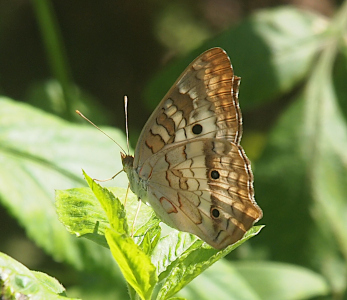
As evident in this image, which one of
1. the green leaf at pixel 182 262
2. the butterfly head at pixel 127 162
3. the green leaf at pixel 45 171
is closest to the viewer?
the green leaf at pixel 182 262

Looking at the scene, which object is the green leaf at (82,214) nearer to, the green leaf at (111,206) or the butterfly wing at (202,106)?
the green leaf at (111,206)

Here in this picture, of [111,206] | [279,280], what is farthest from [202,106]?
[279,280]

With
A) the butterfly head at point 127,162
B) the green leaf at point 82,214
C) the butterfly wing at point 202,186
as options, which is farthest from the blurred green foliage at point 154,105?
the green leaf at point 82,214

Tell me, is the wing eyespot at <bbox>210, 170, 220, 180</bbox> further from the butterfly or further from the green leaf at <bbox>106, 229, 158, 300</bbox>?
the green leaf at <bbox>106, 229, 158, 300</bbox>

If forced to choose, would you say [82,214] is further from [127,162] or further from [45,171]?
[45,171]

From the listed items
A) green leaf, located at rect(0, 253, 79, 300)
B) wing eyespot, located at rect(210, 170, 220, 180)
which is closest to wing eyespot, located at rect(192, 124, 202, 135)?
wing eyespot, located at rect(210, 170, 220, 180)
